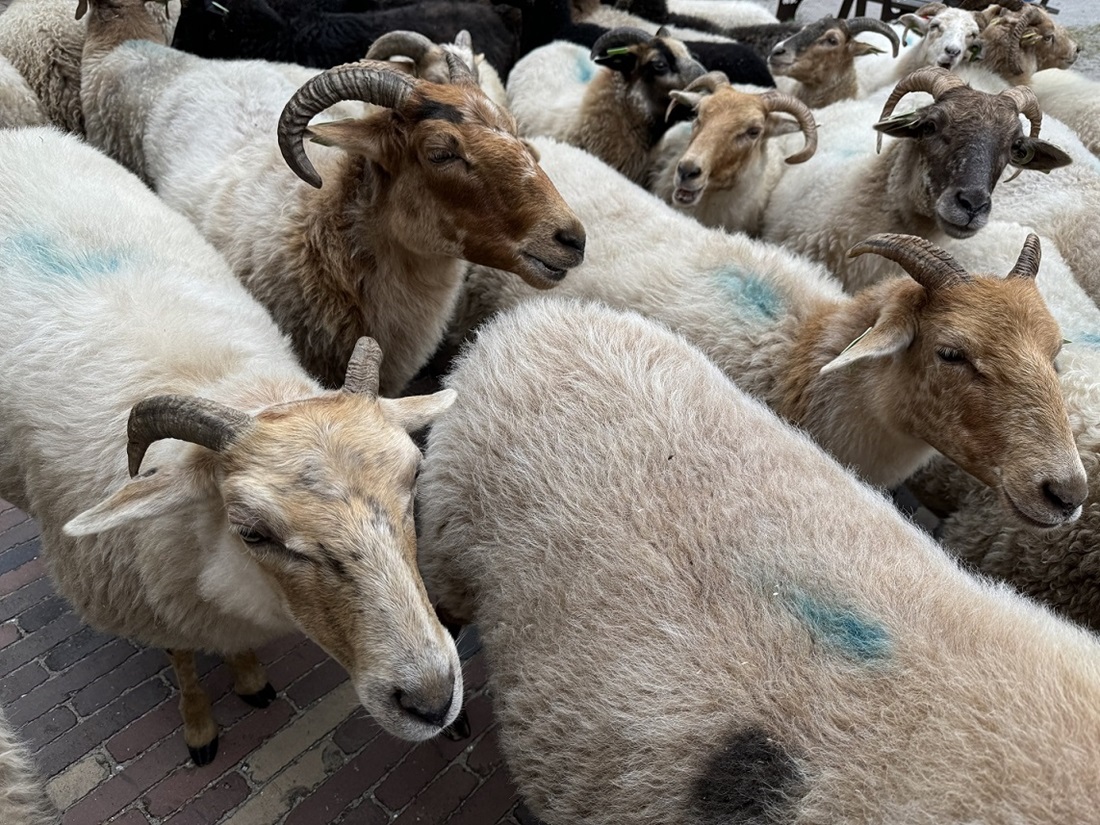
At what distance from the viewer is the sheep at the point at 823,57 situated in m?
6.74

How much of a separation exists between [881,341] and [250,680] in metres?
3.30

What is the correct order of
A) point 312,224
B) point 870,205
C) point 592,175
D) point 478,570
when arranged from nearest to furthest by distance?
point 478,570 → point 312,224 → point 870,205 → point 592,175

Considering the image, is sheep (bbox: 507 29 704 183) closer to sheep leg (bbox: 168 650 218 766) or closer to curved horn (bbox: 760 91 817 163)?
curved horn (bbox: 760 91 817 163)

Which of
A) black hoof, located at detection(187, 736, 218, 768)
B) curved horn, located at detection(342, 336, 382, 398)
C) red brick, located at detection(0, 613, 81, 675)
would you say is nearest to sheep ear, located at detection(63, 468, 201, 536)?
curved horn, located at detection(342, 336, 382, 398)

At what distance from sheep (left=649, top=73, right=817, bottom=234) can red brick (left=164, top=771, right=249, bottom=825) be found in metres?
4.35

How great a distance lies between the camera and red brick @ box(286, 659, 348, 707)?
3.62 m

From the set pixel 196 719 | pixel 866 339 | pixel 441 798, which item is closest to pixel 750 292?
pixel 866 339

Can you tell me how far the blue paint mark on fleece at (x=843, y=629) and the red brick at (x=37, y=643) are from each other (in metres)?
3.73

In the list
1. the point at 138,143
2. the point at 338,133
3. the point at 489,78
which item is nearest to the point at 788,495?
the point at 338,133

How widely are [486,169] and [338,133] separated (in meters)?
0.76

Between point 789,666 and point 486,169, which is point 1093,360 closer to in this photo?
point 789,666

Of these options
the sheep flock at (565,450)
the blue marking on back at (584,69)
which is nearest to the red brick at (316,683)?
the sheep flock at (565,450)

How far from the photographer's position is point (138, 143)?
5.24 meters

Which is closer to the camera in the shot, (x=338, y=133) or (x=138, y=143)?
(x=338, y=133)
